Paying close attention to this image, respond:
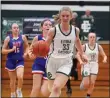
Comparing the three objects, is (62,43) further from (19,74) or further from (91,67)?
(91,67)

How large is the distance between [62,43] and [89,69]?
373cm

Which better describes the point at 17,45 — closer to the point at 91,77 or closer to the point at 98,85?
the point at 91,77

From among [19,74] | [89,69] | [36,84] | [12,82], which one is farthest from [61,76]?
[89,69]

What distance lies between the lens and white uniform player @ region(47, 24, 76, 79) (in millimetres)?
7633

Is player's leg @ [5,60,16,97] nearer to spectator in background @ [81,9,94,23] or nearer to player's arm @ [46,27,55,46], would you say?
player's arm @ [46,27,55,46]

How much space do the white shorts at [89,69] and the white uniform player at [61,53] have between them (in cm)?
338

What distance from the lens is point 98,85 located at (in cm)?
1566

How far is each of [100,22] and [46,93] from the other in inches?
336

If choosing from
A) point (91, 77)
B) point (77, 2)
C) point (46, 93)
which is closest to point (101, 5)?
point (77, 2)

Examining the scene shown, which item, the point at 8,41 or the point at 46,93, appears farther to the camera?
the point at 8,41

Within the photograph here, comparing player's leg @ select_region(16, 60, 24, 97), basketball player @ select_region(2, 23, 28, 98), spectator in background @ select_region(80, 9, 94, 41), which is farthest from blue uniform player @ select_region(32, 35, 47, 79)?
spectator in background @ select_region(80, 9, 94, 41)

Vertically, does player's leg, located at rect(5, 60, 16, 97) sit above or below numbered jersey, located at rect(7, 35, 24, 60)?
below

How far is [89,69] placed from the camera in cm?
1123

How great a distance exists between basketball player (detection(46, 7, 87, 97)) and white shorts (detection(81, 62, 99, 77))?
3.38m
